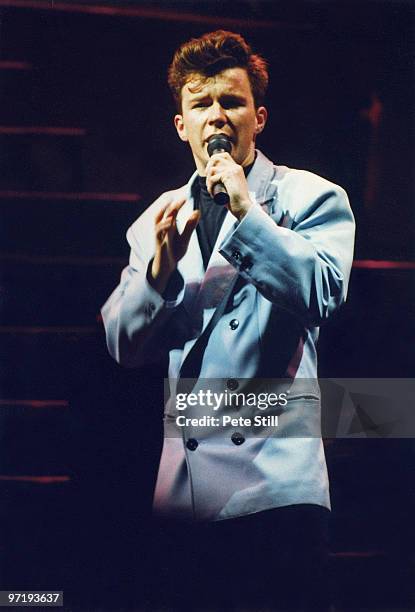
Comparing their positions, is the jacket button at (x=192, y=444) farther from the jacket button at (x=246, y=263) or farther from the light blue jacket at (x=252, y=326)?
the jacket button at (x=246, y=263)

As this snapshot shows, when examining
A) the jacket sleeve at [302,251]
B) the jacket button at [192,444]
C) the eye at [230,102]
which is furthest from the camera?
the eye at [230,102]

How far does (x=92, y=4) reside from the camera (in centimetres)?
313

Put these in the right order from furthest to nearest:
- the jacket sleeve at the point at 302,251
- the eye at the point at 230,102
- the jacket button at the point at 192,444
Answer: the eye at the point at 230,102 < the jacket button at the point at 192,444 < the jacket sleeve at the point at 302,251

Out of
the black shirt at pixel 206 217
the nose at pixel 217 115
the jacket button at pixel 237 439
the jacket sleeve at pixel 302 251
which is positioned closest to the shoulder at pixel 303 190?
the jacket sleeve at pixel 302 251

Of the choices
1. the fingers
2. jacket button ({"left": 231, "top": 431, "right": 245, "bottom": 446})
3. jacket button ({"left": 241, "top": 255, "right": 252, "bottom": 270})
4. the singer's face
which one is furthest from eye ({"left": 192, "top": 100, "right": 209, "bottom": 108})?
jacket button ({"left": 231, "top": 431, "right": 245, "bottom": 446})

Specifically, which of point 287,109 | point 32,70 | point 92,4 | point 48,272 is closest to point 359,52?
point 287,109

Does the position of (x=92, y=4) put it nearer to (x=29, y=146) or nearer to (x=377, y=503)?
(x=29, y=146)

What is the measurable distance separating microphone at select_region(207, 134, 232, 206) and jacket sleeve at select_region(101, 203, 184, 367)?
1.08 ft

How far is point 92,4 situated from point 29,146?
59 centimetres

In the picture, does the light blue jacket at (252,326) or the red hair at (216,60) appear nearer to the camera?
the light blue jacket at (252,326)

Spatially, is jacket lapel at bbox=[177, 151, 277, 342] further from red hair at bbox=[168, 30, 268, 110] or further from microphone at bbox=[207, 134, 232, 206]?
red hair at bbox=[168, 30, 268, 110]

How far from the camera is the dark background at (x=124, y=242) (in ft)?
9.76

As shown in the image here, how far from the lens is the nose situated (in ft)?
9.85

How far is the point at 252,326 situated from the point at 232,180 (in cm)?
51
